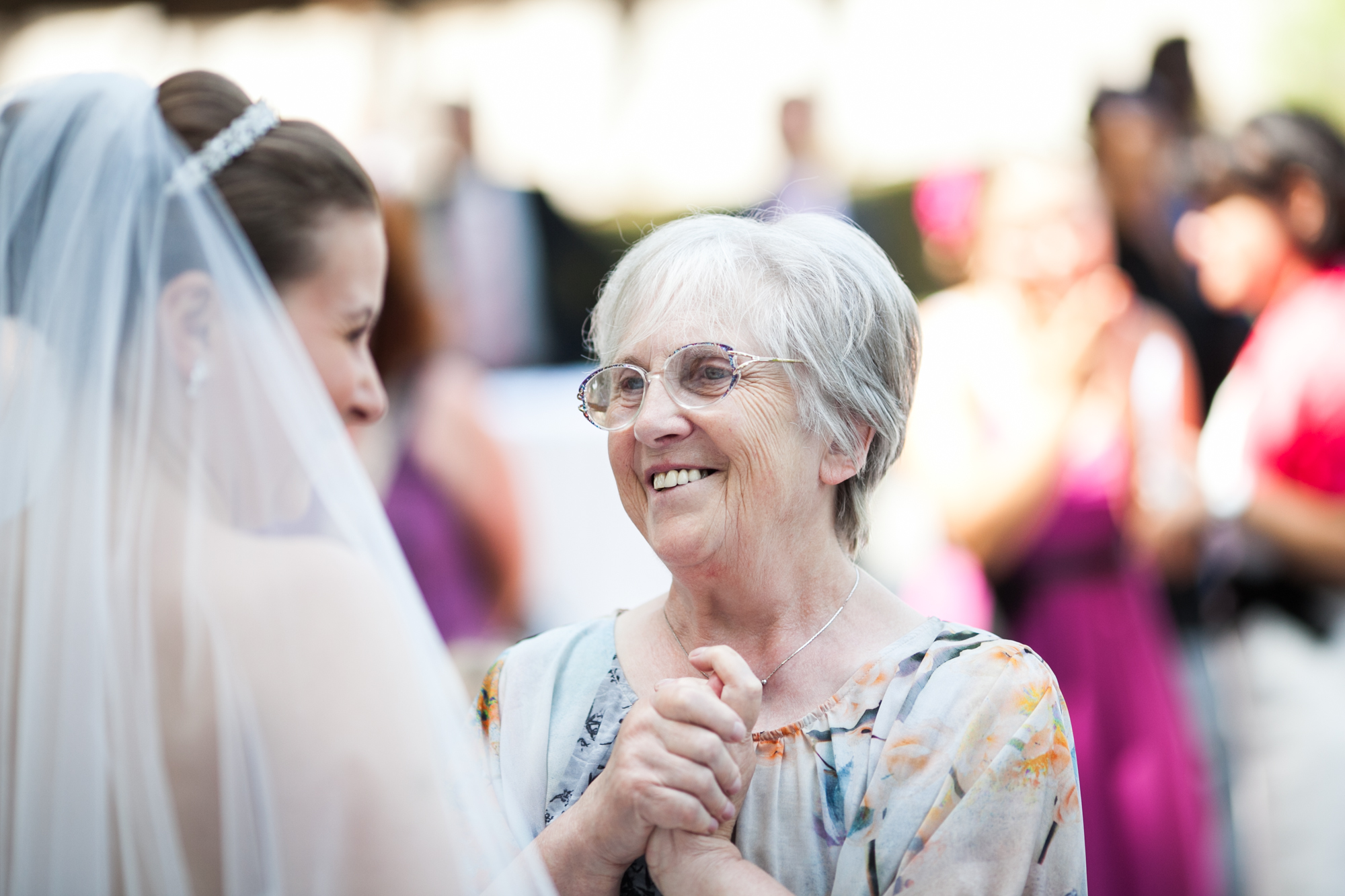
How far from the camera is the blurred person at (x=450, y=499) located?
3.97 meters

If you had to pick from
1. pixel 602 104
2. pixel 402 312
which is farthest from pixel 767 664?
pixel 602 104


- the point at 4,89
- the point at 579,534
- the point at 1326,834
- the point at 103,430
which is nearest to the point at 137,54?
the point at 579,534

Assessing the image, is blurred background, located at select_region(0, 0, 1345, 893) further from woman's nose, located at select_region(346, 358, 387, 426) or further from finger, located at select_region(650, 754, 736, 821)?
finger, located at select_region(650, 754, 736, 821)

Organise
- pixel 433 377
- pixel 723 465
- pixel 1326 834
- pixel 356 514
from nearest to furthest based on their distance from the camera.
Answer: pixel 356 514 → pixel 723 465 → pixel 1326 834 → pixel 433 377

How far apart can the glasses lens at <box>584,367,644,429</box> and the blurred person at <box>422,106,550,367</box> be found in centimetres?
291

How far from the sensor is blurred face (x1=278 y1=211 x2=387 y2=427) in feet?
5.32

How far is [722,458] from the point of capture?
1.66 metres

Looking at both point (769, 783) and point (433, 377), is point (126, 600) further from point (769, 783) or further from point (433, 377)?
point (433, 377)

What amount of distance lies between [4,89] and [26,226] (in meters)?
0.33

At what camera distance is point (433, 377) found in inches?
165

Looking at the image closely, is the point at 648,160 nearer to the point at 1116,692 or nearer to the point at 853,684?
the point at 1116,692

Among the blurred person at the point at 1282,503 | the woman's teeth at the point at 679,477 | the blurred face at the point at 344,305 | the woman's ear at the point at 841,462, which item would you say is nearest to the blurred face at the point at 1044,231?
the blurred person at the point at 1282,503

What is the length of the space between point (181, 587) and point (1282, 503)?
11.0 ft

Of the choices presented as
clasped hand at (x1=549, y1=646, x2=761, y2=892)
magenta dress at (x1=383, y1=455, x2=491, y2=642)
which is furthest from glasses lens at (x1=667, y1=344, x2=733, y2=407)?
magenta dress at (x1=383, y1=455, x2=491, y2=642)
